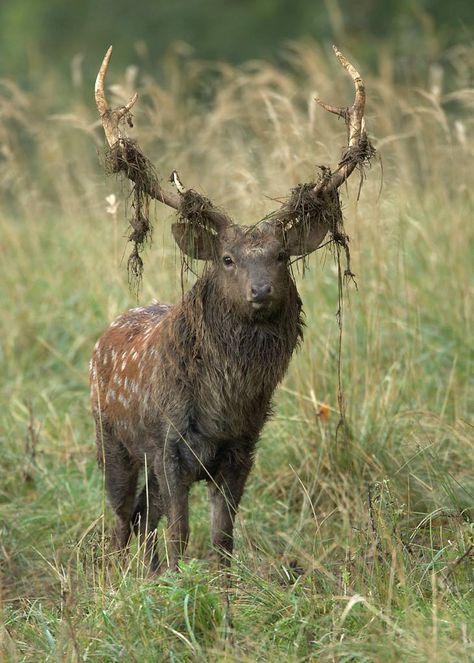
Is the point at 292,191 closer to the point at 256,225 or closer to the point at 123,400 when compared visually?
the point at 256,225

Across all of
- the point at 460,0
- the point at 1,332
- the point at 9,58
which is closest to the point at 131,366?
the point at 1,332

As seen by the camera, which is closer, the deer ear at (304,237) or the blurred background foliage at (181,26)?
the deer ear at (304,237)

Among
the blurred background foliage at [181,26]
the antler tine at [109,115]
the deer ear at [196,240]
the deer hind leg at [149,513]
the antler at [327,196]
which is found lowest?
the deer hind leg at [149,513]

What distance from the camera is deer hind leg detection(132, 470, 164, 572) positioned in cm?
672

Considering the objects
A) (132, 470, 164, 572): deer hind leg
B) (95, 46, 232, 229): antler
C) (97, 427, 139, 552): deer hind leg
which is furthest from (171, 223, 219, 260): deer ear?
(97, 427, 139, 552): deer hind leg

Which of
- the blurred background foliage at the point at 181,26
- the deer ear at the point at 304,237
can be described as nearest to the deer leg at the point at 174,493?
the deer ear at the point at 304,237

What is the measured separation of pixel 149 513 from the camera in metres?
6.91

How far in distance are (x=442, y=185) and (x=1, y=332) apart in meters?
3.50

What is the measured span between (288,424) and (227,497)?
1.42m

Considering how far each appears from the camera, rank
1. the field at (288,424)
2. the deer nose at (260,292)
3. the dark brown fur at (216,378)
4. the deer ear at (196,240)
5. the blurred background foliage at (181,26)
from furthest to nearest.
A: the blurred background foliage at (181,26) < the deer ear at (196,240) < the dark brown fur at (216,378) < the deer nose at (260,292) < the field at (288,424)

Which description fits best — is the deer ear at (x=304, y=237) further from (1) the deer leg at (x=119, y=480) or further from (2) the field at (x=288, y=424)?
(1) the deer leg at (x=119, y=480)

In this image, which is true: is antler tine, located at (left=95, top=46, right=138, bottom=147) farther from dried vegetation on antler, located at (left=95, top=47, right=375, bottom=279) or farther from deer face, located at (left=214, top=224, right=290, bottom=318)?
deer face, located at (left=214, top=224, right=290, bottom=318)

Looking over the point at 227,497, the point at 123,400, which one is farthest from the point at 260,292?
the point at 123,400

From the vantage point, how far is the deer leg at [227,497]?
20.8 feet
